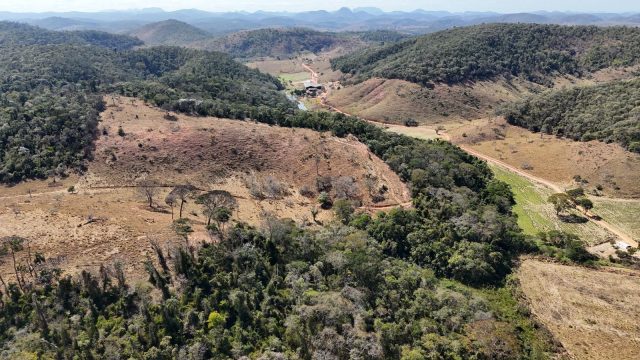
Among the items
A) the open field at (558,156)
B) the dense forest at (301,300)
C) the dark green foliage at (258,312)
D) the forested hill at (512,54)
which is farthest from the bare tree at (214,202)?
the forested hill at (512,54)

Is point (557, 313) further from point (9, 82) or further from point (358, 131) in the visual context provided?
point (9, 82)

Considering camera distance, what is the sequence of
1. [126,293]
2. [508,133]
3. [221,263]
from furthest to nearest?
[508,133] < [221,263] < [126,293]

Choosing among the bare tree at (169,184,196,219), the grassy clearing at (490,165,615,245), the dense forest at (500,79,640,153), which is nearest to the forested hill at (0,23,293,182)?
the bare tree at (169,184,196,219)

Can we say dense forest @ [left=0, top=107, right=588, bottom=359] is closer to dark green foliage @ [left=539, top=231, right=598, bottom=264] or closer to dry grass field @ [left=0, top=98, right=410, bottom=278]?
dark green foliage @ [left=539, top=231, right=598, bottom=264]

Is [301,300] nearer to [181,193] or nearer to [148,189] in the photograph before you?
[181,193]

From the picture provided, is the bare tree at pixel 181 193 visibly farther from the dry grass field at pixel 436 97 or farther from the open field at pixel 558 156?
the dry grass field at pixel 436 97

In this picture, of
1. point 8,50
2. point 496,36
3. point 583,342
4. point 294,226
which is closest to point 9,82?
point 8,50
